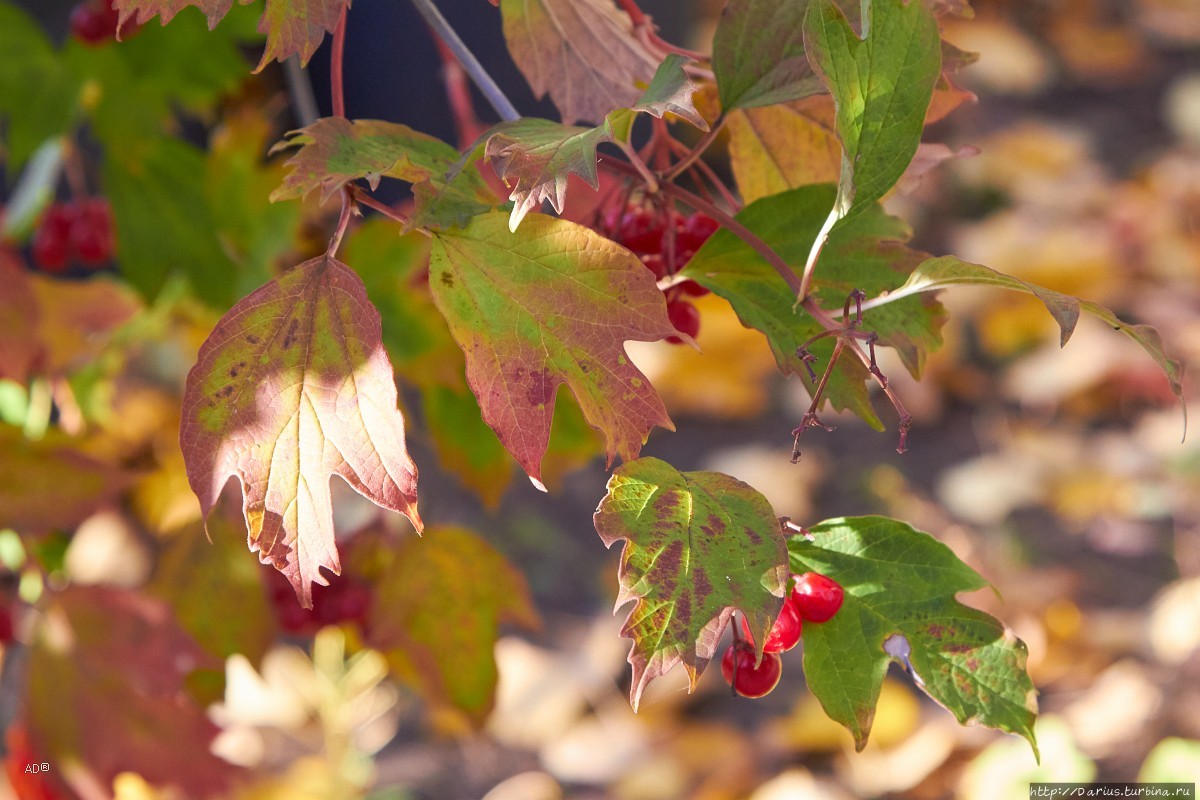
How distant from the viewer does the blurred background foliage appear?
86 cm

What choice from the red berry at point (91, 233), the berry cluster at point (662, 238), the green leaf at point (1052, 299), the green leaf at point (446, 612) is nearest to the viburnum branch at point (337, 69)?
the berry cluster at point (662, 238)

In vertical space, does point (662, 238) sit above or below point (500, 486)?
above

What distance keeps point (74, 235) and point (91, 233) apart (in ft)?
0.06

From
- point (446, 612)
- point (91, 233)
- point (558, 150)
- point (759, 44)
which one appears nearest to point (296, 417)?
point (558, 150)

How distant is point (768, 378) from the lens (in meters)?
1.81

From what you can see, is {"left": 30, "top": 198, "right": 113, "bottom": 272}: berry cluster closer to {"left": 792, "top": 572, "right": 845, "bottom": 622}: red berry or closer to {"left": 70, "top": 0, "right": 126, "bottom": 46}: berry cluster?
{"left": 70, "top": 0, "right": 126, "bottom": 46}: berry cluster

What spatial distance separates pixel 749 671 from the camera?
466mm

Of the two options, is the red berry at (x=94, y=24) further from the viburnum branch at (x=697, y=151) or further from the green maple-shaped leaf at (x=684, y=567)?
the green maple-shaped leaf at (x=684, y=567)

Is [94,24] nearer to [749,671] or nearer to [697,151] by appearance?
[697,151]

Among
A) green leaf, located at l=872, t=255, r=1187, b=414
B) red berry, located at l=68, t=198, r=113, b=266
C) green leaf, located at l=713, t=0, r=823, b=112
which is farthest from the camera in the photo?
red berry, located at l=68, t=198, r=113, b=266

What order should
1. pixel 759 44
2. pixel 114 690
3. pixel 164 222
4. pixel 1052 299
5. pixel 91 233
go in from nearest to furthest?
pixel 1052 299
pixel 759 44
pixel 114 690
pixel 164 222
pixel 91 233

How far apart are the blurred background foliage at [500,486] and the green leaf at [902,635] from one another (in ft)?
0.64

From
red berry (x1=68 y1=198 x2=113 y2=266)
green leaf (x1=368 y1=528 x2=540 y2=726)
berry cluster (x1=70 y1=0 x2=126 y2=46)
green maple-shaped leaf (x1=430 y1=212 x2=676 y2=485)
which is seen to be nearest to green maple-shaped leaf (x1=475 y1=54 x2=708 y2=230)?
green maple-shaped leaf (x1=430 y1=212 x2=676 y2=485)

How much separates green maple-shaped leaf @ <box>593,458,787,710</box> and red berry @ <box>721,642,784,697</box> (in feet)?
0.27
